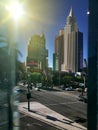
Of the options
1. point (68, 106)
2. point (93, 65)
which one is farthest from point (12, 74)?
point (68, 106)

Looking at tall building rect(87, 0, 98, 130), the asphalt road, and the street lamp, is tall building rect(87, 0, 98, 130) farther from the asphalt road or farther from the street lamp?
the asphalt road

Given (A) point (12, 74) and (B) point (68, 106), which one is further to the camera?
(B) point (68, 106)

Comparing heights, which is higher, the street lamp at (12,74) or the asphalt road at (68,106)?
the street lamp at (12,74)

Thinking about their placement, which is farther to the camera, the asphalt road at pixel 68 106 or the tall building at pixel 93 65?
the asphalt road at pixel 68 106

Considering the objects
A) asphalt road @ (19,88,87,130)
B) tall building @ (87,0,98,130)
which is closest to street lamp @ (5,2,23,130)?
tall building @ (87,0,98,130)

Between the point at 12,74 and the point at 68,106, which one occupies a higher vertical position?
the point at 12,74

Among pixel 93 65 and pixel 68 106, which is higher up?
pixel 93 65

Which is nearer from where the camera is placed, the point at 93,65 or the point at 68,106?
the point at 93,65

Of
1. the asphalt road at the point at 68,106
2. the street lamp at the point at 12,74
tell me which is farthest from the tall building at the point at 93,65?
the asphalt road at the point at 68,106

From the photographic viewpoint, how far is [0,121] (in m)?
4.02

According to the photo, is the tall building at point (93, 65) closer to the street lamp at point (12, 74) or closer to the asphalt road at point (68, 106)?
the street lamp at point (12, 74)

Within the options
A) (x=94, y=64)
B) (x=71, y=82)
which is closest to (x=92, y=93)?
(x=94, y=64)

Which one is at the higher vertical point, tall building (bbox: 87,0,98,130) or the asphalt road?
tall building (bbox: 87,0,98,130)

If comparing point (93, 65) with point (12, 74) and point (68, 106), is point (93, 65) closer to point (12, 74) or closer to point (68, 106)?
point (12, 74)
